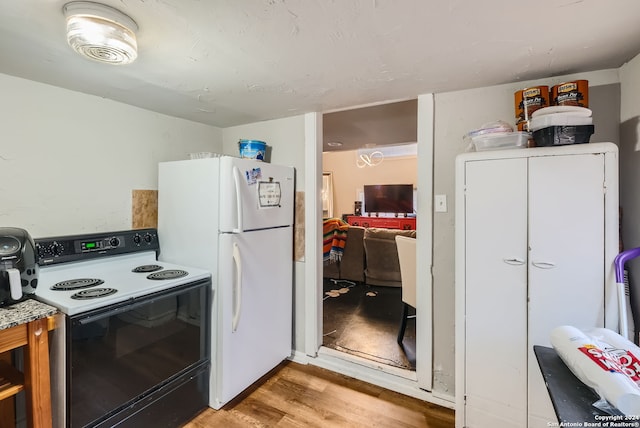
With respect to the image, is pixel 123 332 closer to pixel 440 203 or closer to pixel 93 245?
pixel 93 245

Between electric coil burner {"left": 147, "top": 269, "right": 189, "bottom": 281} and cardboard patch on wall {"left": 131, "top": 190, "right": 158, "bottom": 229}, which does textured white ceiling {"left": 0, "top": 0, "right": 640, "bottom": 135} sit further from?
electric coil burner {"left": 147, "top": 269, "right": 189, "bottom": 281}

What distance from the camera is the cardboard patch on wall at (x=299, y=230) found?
250cm

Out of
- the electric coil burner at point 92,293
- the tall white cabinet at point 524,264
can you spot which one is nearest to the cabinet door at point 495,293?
the tall white cabinet at point 524,264

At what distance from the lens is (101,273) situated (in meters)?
1.84

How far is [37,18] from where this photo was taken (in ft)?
3.65

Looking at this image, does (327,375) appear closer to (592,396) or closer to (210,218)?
(210,218)

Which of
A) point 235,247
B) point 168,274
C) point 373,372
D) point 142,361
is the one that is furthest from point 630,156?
point 142,361

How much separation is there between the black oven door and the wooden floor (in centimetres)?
24

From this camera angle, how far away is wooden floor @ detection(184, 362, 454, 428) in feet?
5.91

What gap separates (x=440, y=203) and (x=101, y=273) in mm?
2164

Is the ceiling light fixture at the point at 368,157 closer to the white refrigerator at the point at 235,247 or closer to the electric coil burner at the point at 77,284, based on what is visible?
the white refrigerator at the point at 235,247

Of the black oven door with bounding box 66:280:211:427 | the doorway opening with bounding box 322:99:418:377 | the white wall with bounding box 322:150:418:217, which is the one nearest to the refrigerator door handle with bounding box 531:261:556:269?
the doorway opening with bounding box 322:99:418:377

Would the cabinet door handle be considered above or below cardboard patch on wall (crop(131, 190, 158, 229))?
below

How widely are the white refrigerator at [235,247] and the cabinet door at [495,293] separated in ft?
4.27
